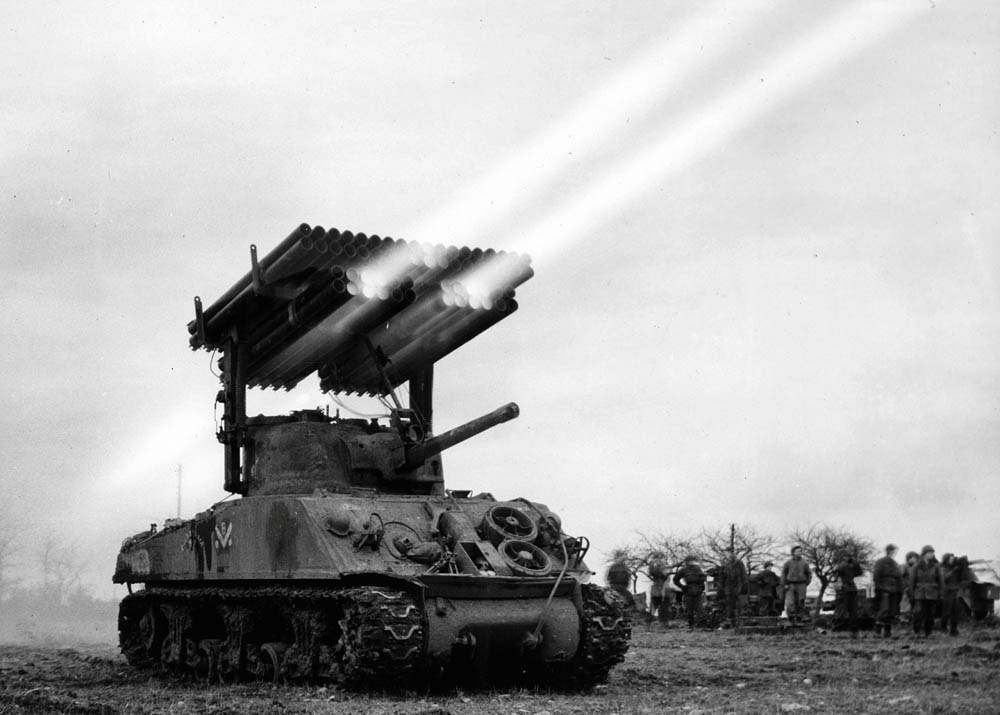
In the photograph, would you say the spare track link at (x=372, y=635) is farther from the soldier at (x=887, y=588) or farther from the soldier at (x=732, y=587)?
the soldier at (x=732, y=587)

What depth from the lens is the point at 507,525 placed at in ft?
48.7

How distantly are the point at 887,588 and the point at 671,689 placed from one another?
10220mm

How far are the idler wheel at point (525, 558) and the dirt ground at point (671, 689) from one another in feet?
4.05

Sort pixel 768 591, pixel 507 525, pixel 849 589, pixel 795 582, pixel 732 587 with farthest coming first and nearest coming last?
pixel 732 587 < pixel 768 591 < pixel 795 582 < pixel 849 589 < pixel 507 525

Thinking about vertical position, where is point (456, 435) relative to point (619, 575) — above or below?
above

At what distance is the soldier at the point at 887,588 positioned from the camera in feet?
74.6

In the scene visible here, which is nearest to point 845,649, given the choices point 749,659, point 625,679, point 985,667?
point 749,659

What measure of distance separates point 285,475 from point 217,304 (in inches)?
97.2

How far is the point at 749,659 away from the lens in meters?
17.6

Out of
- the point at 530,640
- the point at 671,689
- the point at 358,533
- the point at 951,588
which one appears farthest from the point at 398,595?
the point at 951,588

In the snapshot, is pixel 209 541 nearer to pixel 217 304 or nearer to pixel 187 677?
pixel 187 677

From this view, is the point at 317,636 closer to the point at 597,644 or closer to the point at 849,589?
the point at 597,644

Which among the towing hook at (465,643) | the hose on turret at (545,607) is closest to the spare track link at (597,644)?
the hose on turret at (545,607)

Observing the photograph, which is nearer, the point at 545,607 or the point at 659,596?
the point at 545,607
